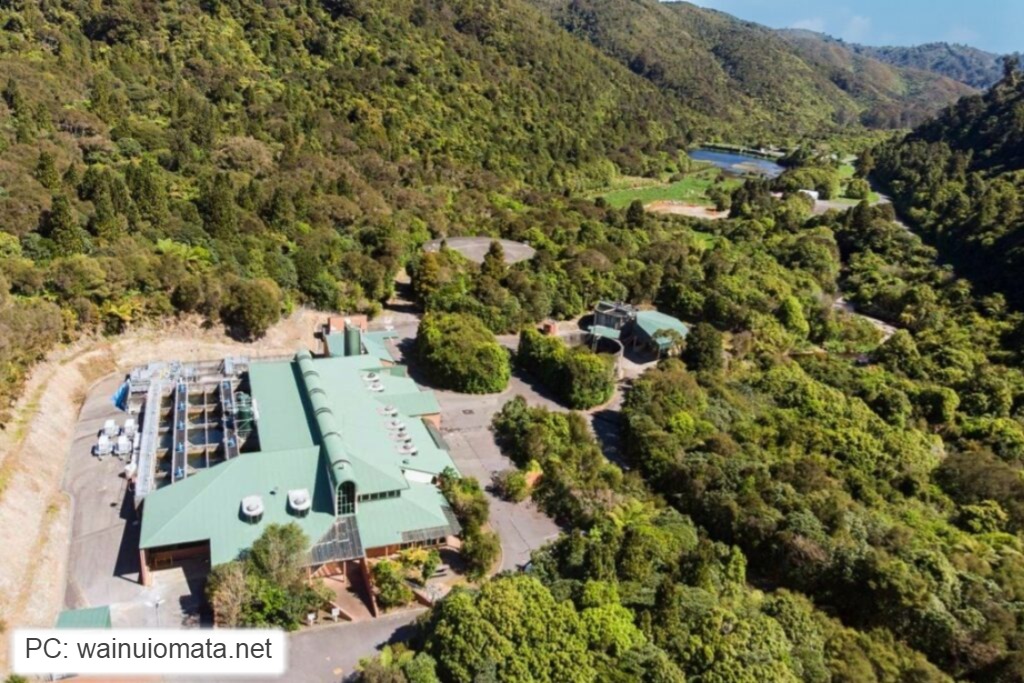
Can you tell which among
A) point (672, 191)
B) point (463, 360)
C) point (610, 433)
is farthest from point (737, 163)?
point (463, 360)

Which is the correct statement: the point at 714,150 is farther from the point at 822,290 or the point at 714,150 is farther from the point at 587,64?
the point at 822,290

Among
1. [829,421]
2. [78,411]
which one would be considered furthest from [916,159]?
[78,411]

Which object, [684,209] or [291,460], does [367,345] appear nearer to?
[291,460]

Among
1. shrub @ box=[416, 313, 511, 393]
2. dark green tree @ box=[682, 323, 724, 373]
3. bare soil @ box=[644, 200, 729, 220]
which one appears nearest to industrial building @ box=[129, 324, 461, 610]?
shrub @ box=[416, 313, 511, 393]

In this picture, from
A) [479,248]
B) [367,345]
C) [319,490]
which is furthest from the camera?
[479,248]

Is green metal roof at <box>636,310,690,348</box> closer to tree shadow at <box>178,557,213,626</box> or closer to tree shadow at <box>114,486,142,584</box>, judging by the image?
tree shadow at <box>178,557,213,626</box>

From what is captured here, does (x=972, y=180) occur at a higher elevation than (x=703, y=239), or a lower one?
higher
